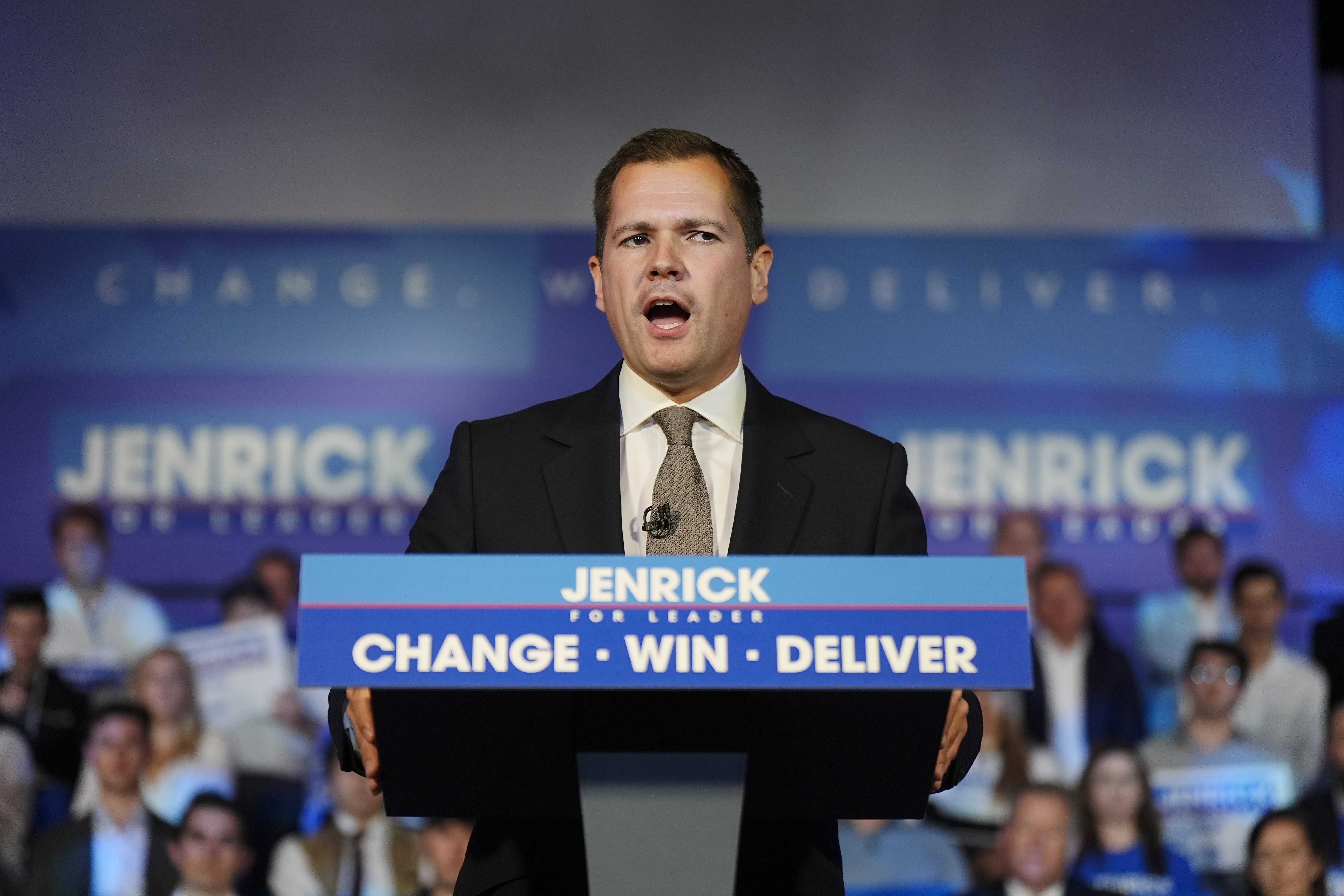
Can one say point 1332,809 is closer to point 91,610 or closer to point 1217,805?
point 1217,805

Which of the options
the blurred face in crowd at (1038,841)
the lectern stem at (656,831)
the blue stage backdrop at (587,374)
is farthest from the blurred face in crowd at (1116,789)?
the lectern stem at (656,831)

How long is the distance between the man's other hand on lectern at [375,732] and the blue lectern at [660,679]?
22 millimetres

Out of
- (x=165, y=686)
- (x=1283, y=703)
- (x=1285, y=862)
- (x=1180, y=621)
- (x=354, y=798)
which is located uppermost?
(x=1180, y=621)

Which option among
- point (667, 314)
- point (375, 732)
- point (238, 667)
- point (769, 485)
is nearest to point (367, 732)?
point (375, 732)

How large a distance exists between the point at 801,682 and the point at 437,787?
336 millimetres

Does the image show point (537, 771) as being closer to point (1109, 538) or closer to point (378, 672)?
point (378, 672)

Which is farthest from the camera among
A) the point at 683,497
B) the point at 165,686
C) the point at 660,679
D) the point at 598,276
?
the point at 165,686

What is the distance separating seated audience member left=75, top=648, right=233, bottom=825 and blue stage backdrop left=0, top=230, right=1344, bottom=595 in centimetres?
32

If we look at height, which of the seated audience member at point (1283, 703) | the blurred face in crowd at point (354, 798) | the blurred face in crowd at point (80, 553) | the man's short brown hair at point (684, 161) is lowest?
the blurred face in crowd at point (354, 798)

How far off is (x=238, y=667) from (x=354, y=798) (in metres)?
0.57

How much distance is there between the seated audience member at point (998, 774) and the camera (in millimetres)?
4379

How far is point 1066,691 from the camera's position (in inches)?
178

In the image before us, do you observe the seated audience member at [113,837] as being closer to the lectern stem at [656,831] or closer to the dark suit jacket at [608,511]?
the dark suit jacket at [608,511]

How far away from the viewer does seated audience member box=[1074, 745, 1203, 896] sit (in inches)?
169
